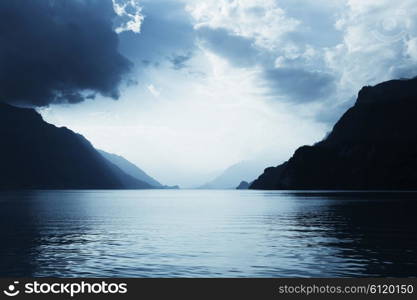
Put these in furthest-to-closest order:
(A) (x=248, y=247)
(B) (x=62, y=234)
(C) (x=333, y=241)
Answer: (B) (x=62, y=234), (C) (x=333, y=241), (A) (x=248, y=247)

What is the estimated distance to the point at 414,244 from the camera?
4497 centimetres

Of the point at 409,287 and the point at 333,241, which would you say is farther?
the point at 333,241

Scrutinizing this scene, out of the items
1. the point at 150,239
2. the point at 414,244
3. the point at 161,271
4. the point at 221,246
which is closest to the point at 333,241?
the point at 414,244


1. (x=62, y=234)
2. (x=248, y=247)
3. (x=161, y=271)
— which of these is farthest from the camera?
(x=62, y=234)

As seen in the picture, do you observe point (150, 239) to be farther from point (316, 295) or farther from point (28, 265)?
point (316, 295)

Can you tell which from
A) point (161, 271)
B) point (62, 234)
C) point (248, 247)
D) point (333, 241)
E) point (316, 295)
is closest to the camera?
point (316, 295)

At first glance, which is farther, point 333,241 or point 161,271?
point 333,241

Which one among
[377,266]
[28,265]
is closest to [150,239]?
[28,265]

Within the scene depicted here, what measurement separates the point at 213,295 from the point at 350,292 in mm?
6838

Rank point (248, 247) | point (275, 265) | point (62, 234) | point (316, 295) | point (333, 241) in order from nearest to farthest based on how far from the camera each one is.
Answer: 1. point (316, 295)
2. point (275, 265)
3. point (248, 247)
4. point (333, 241)
5. point (62, 234)

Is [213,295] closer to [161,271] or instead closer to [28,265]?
[161,271]

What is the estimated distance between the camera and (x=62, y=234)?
56.6 metres

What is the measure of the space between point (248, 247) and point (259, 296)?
72.0ft

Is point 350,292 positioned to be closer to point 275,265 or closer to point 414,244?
point 275,265
